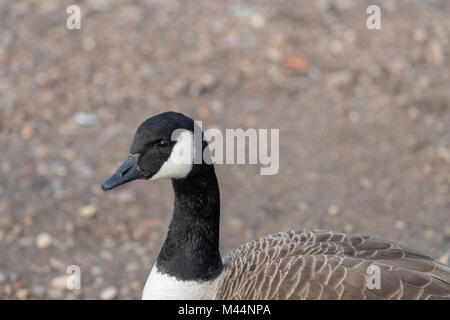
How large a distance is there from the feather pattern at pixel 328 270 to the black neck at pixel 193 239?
144 mm

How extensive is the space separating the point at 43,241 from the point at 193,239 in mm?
1735

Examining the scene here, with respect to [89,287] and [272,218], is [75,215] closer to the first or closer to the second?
[89,287]

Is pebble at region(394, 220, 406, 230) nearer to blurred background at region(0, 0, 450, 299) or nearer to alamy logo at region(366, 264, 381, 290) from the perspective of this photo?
blurred background at region(0, 0, 450, 299)

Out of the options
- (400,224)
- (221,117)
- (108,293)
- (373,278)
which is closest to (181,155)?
(373,278)

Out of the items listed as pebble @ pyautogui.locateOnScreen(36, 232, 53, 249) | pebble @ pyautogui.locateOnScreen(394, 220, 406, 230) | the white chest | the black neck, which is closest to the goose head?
the black neck

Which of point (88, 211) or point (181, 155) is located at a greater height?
point (181, 155)

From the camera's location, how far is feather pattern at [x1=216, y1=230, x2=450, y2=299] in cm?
316

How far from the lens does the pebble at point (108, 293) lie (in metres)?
4.51

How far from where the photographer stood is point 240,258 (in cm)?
371

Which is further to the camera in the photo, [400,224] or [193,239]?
[400,224]

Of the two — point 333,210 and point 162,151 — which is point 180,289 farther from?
point 333,210

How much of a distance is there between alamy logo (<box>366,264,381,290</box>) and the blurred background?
6.36 ft

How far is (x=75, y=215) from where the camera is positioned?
5.20 m
